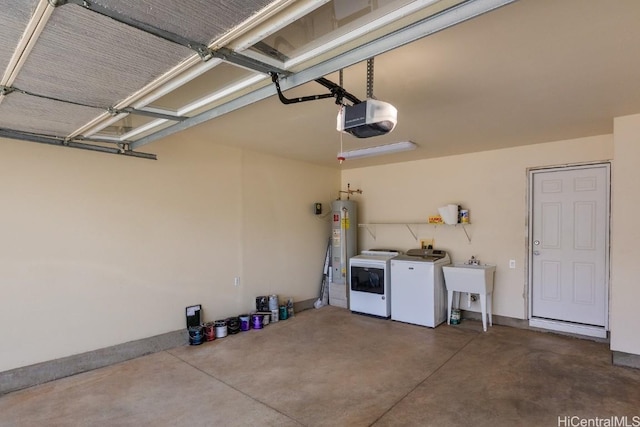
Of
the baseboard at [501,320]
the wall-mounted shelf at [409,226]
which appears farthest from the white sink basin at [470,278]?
the wall-mounted shelf at [409,226]

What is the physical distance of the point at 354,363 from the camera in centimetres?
359

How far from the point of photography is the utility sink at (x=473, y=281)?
15.0ft

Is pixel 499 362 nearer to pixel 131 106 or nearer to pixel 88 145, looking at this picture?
pixel 131 106

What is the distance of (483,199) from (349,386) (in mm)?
3326

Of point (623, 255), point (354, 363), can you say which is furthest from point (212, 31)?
point (623, 255)

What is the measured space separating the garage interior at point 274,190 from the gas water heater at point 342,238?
60cm

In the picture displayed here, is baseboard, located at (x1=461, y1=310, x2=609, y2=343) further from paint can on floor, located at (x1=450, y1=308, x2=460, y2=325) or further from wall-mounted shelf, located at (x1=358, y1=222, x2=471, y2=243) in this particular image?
wall-mounted shelf, located at (x1=358, y1=222, x2=471, y2=243)

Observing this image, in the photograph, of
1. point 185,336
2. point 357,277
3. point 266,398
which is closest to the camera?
point 266,398

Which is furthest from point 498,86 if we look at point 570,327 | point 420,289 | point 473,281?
point 570,327

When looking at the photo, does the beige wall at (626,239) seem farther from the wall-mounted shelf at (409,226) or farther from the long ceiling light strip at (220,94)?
the long ceiling light strip at (220,94)

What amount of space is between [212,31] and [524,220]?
15.3 ft

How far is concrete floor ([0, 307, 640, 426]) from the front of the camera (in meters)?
2.62

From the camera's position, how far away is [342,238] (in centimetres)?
588

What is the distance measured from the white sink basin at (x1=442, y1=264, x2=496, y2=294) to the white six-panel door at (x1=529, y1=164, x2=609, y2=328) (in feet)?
2.00
